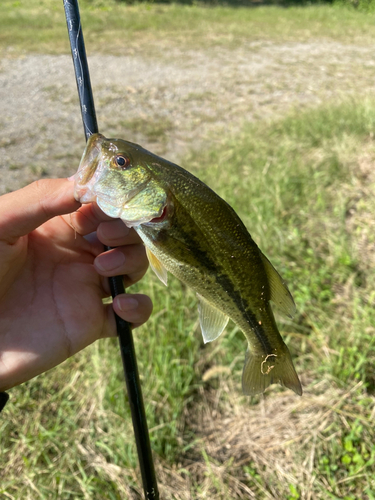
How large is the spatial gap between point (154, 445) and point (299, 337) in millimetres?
1271

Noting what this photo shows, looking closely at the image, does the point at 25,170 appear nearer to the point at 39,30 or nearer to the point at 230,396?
the point at 230,396

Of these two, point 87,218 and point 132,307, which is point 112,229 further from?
point 132,307

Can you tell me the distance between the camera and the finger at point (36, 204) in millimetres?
1415

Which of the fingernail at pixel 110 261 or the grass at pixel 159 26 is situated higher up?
the grass at pixel 159 26

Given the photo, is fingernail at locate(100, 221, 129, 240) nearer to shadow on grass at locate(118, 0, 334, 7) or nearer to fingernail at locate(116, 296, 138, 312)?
fingernail at locate(116, 296, 138, 312)

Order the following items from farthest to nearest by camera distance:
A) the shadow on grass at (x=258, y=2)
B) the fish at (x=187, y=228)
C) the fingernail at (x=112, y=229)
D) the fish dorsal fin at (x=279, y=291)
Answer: the shadow on grass at (x=258, y=2) → the fingernail at (x=112, y=229) → the fish dorsal fin at (x=279, y=291) → the fish at (x=187, y=228)

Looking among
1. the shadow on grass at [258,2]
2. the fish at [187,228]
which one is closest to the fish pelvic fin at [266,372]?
the fish at [187,228]

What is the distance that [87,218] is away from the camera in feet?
5.81

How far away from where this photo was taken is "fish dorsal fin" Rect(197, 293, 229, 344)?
1.45 metres

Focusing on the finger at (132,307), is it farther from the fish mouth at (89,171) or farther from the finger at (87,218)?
the fish mouth at (89,171)

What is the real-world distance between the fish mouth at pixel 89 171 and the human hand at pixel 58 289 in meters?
0.28

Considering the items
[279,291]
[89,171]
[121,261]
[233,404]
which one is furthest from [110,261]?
[233,404]

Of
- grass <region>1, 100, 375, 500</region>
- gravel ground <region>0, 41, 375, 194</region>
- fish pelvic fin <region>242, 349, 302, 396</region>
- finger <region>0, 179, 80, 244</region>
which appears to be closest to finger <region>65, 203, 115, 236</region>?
finger <region>0, 179, 80, 244</region>

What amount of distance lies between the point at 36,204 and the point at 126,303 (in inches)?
22.3
